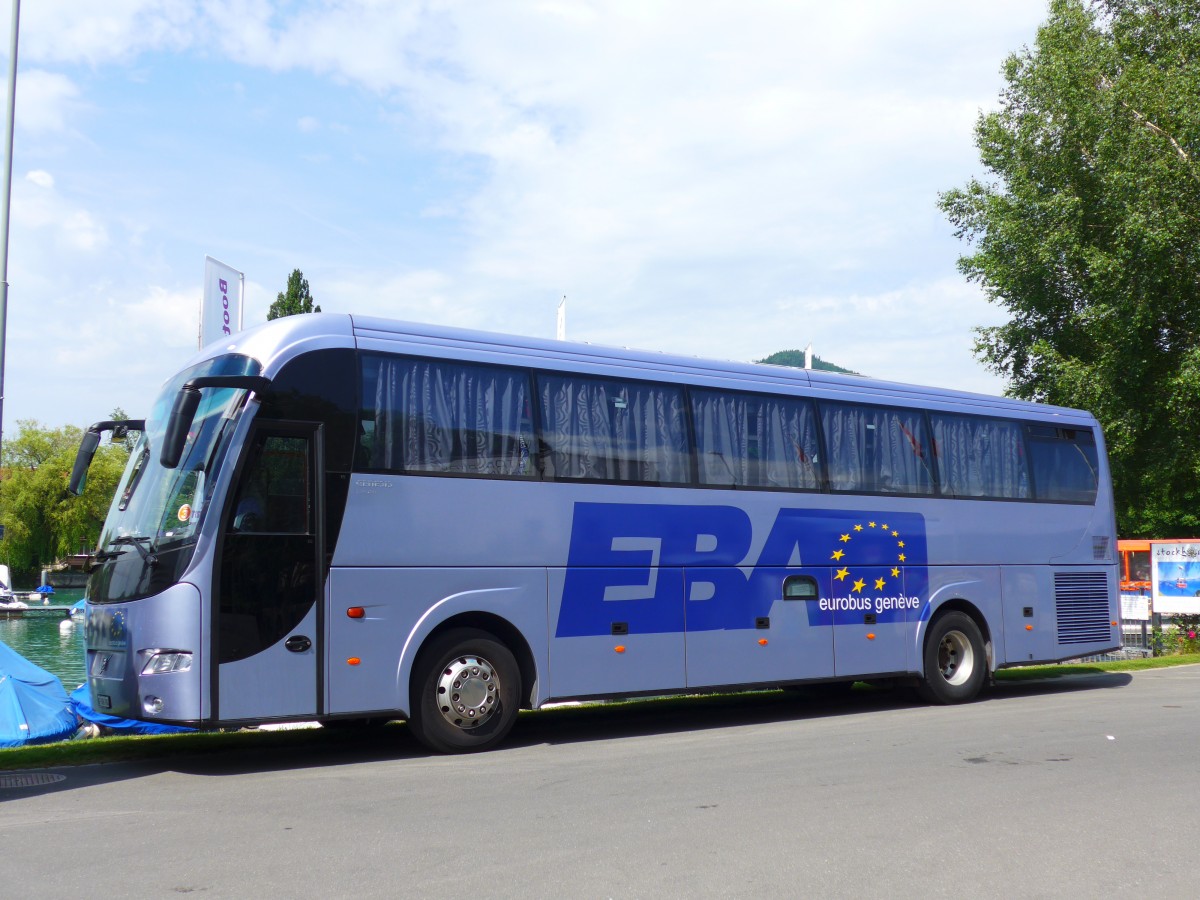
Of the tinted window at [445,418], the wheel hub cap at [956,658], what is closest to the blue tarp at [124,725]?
the tinted window at [445,418]

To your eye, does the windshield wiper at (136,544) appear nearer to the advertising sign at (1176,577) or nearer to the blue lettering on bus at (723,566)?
the blue lettering on bus at (723,566)

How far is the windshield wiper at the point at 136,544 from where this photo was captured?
968 cm

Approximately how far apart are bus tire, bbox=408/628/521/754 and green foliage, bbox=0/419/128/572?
72.6m

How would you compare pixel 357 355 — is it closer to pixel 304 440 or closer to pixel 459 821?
pixel 304 440

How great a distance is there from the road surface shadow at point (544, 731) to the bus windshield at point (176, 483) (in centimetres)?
188

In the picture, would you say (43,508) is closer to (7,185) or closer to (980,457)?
(7,185)

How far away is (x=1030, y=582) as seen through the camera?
1584 centimetres

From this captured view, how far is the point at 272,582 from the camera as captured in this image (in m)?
9.75

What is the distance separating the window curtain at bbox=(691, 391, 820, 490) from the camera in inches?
503

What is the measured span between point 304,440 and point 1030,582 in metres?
10.2

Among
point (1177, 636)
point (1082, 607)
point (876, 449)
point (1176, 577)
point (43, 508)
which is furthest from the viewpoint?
point (43, 508)

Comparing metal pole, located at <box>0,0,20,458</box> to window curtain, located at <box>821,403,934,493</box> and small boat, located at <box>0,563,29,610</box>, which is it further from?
small boat, located at <box>0,563,29,610</box>

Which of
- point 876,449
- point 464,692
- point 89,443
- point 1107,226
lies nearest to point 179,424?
point 89,443

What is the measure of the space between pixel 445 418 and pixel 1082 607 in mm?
10126
